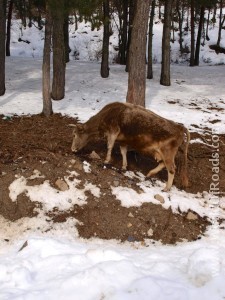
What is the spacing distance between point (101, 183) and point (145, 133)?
4.57ft

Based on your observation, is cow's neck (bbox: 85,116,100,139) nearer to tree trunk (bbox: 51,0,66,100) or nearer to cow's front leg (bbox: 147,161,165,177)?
cow's front leg (bbox: 147,161,165,177)

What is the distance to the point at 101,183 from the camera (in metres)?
7.86

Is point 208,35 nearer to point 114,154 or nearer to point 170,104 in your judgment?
point 170,104

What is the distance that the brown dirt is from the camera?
704 cm

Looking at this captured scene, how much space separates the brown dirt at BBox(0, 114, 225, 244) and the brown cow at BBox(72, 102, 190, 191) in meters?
0.58

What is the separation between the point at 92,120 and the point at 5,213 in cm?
312


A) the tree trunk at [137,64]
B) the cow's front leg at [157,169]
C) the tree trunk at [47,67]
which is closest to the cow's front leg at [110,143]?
the cow's front leg at [157,169]

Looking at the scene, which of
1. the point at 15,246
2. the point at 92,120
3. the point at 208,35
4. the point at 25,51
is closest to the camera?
the point at 15,246

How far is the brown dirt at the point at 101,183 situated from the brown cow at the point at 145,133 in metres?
0.58

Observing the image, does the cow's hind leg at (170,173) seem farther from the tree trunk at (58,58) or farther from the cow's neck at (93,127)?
the tree trunk at (58,58)

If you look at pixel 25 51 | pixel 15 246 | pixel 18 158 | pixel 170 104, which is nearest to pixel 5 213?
pixel 15 246

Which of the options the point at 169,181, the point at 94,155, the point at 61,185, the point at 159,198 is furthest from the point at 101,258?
the point at 94,155

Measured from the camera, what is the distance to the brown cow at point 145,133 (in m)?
7.92

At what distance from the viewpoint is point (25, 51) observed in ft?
120
